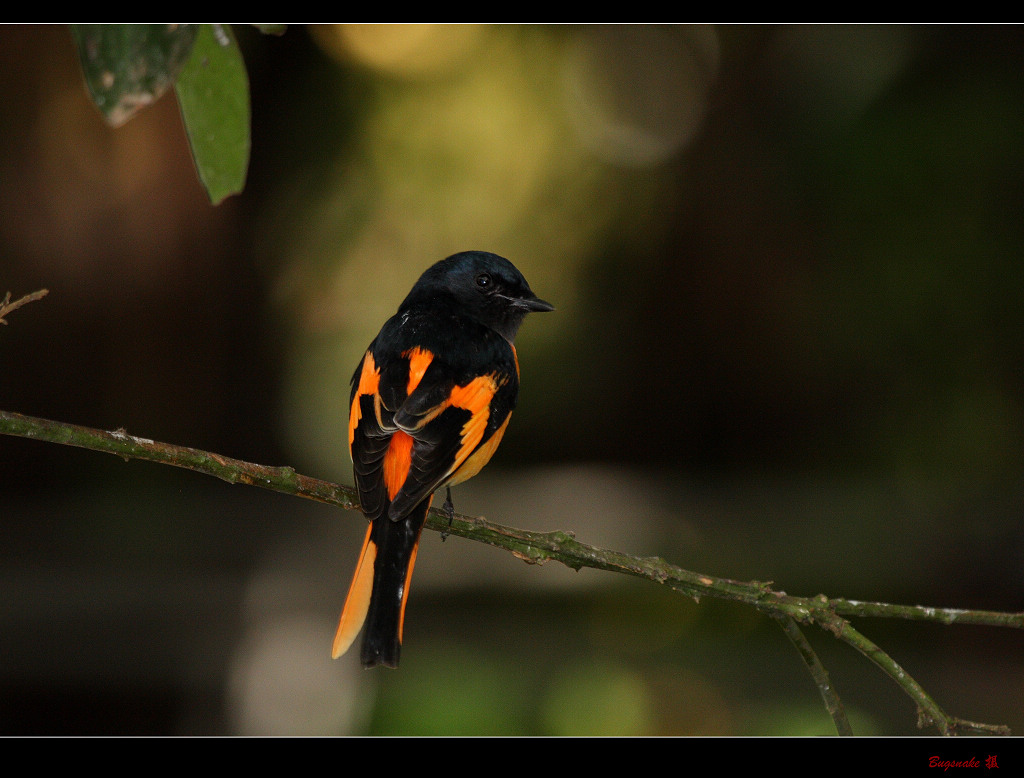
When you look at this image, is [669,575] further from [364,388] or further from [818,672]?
[364,388]

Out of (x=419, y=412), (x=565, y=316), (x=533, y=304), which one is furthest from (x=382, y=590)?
(x=565, y=316)

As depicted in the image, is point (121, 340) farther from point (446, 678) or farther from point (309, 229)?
point (446, 678)

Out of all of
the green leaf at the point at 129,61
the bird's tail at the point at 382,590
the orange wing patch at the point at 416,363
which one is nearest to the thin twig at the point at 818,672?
the bird's tail at the point at 382,590

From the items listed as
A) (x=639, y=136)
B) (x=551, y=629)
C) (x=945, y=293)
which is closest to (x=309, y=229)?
(x=639, y=136)

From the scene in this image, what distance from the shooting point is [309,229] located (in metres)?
4.46

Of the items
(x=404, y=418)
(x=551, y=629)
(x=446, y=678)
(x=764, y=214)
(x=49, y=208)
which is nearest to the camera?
(x=404, y=418)

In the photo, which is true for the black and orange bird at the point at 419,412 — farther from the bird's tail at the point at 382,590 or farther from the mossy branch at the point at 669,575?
the mossy branch at the point at 669,575

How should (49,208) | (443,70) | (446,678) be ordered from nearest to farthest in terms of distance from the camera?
(446,678) → (49,208) → (443,70)

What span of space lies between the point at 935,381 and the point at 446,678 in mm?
2925

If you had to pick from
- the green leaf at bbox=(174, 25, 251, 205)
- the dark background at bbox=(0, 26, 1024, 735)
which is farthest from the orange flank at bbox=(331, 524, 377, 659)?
the dark background at bbox=(0, 26, 1024, 735)

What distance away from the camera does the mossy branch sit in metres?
1.44

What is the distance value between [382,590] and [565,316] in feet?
10.00

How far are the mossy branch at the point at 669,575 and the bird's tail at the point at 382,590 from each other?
23 cm

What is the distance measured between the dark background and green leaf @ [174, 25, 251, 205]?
3086 millimetres
